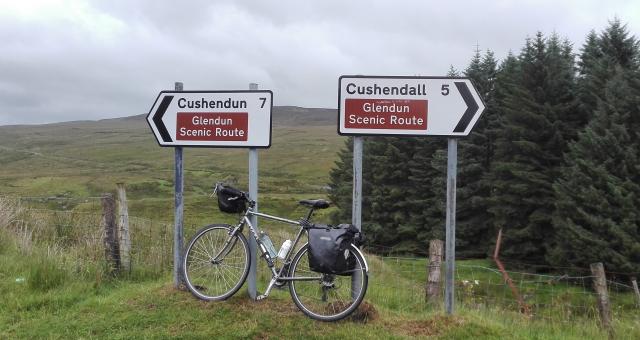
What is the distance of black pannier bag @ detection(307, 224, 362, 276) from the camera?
538cm

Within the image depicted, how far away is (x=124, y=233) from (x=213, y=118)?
260cm

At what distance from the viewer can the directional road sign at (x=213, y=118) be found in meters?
6.28

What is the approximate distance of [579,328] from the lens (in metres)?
6.82

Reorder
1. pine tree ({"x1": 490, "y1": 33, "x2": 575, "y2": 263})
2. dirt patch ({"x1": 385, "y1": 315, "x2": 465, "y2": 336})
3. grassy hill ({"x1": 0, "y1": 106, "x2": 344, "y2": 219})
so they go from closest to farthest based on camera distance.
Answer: dirt patch ({"x1": 385, "y1": 315, "x2": 465, "y2": 336}), pine tree ({"x1": 490, "y1": 33, "x2": 575, "y2": 263}), grassy hill ({"x1": 0, "y1": 106, "x2": 344, "y2": 219})

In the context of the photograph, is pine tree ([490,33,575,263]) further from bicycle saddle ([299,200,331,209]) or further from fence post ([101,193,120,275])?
bicycle saddle ([299,200,331,209])

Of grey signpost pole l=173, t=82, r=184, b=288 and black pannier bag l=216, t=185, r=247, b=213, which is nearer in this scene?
black pannier bag l=216, t=185, r=247, b=213

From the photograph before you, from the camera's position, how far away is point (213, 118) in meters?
6.42

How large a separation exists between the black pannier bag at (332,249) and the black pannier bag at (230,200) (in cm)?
107

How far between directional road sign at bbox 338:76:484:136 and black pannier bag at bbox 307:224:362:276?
1170 millimetres

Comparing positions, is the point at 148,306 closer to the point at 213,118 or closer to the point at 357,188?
the point at 213,118

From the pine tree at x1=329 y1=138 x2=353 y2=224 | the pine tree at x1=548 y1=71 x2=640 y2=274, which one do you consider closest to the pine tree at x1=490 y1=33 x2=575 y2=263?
the pine tree at x1=548 y1=71 x2=640 y2=274

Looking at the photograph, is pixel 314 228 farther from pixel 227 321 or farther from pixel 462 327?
pixel 462 327

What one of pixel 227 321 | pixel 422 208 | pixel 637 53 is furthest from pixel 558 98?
pixel 227 321

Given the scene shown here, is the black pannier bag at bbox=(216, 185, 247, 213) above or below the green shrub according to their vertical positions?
above
